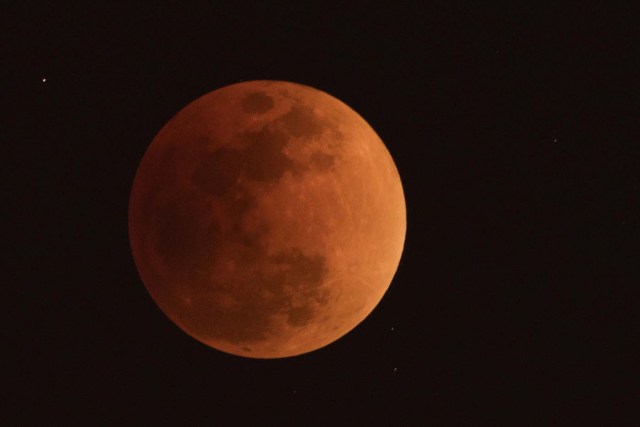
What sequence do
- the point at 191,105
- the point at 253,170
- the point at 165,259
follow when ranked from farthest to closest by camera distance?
the point at 191,105 < the point at 165,259 < the point at 253,170

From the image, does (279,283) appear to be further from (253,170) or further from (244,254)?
(253,170)

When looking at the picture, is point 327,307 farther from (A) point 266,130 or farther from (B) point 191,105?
(B) point 191,105

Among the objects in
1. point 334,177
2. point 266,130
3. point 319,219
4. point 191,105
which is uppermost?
point 191,105

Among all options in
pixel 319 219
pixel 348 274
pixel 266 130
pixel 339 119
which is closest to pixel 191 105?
pixel 266 130

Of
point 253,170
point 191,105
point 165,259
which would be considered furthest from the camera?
point 191,105

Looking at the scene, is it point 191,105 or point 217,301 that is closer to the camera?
point 217,301

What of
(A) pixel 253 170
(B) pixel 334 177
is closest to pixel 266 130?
(A) pixel 253 170

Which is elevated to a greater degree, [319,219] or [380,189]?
[380,189]
